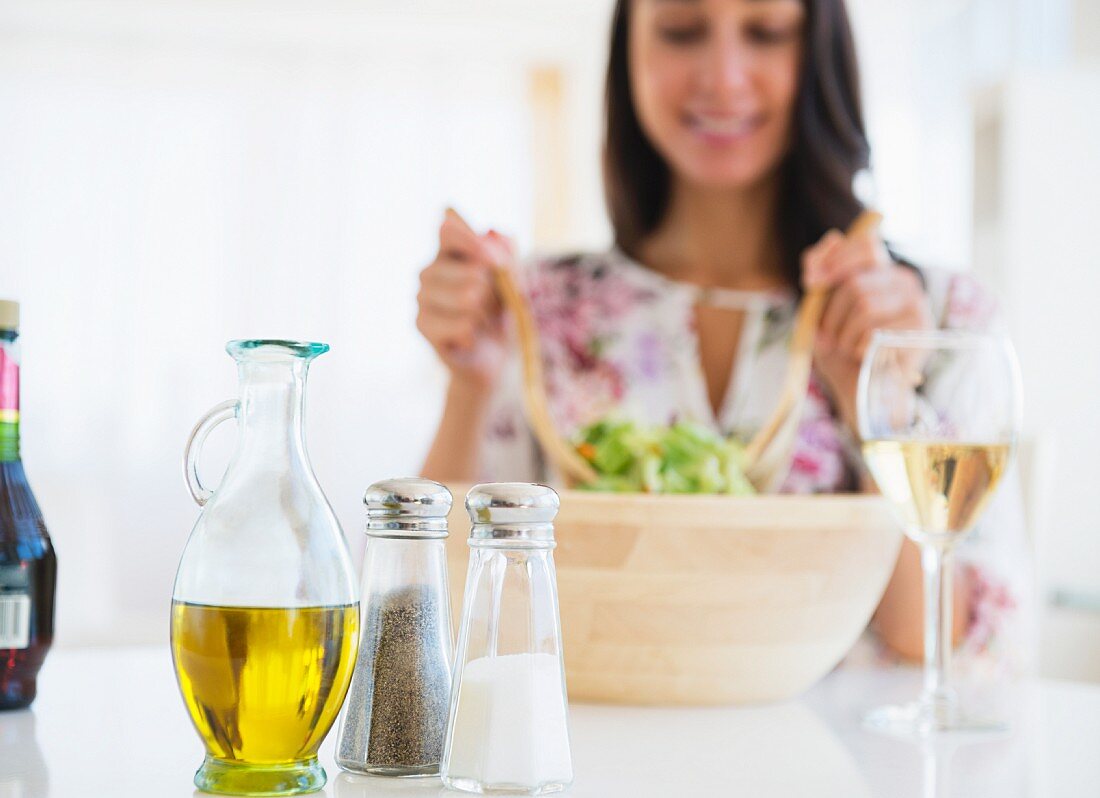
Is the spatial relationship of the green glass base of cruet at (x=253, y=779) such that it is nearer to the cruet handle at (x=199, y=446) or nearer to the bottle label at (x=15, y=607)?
the cruet handle at (x=199, y=446)

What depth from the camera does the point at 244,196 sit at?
5863 mm

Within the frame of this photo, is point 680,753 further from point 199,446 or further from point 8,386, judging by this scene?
point 8,386

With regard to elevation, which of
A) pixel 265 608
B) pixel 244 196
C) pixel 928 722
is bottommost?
pixel 928 722

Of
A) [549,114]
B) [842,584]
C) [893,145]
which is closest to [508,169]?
[549,114]

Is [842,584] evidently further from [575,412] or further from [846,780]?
[575,412]

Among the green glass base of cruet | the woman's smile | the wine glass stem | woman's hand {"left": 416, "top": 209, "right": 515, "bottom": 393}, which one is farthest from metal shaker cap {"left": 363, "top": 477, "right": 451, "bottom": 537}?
the woman's smile

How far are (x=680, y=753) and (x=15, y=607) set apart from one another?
1.31 ft

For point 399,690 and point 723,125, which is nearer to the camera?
point 399,690

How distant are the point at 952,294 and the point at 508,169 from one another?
4645 millimetres

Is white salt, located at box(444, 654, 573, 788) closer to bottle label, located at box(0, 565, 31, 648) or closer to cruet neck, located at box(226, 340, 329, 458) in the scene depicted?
cruet neck, located at box(226, 340, 329, 458)

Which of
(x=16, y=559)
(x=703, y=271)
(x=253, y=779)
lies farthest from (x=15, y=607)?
(x=703, y=271)

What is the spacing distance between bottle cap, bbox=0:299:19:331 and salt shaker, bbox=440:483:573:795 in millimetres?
344

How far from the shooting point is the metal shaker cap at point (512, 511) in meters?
0.55

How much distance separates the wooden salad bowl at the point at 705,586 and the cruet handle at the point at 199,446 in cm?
24
